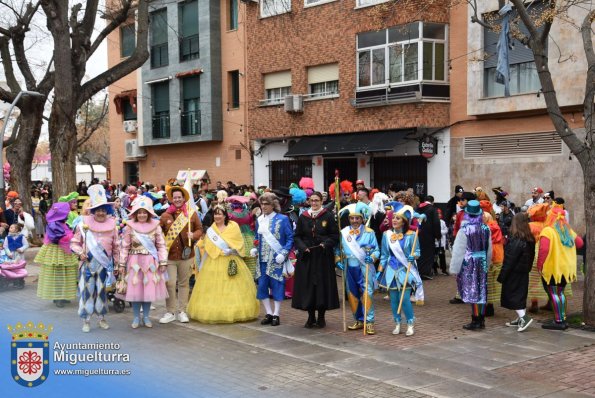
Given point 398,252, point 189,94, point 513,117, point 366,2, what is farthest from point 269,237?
point 189,94

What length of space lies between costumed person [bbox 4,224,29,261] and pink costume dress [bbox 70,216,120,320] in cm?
441

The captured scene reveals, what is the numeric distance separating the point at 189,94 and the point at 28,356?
24783 mm

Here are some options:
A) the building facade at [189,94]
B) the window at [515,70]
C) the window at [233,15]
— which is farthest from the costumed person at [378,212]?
the window at [233,15]

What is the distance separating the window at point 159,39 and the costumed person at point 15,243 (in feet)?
62.7

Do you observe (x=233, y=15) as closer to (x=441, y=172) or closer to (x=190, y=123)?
(x=190, y=123)

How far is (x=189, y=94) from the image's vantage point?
1180 inches

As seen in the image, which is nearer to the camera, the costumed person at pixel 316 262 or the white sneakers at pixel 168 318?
the costumed person at pixel 316 262

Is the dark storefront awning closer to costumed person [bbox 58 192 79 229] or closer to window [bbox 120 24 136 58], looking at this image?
costumed person [bbox 58 192 79 229]

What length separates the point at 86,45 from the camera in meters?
16.9

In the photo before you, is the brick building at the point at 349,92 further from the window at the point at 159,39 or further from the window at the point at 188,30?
the window at the point at 159,39

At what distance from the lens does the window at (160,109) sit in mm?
31188

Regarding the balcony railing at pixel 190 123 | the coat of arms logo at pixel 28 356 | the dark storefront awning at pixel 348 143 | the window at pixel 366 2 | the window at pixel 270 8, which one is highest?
the window at pixel 270 8

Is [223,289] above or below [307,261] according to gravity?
below

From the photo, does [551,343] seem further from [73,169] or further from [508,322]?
[73,169]
